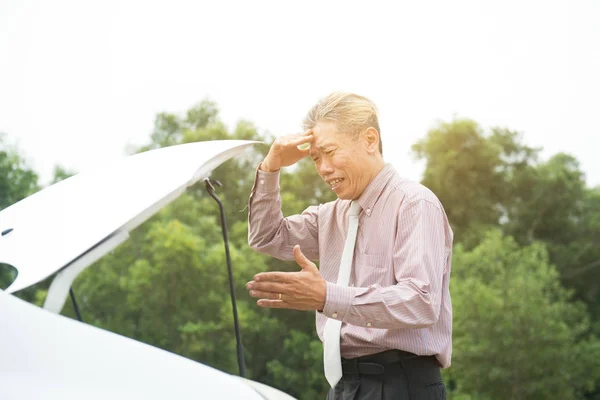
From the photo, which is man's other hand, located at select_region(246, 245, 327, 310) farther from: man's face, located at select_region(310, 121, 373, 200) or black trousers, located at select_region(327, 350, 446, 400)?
man's face, located at select_region(310, 121, 373, 200)

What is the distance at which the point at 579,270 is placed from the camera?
26953 mm

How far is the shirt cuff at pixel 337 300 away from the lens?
2295mm

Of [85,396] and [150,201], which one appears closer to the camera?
[85,396]

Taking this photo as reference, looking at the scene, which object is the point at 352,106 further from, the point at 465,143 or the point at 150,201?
the point at 465,143

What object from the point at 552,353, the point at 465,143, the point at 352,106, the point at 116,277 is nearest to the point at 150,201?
the point at 352,106

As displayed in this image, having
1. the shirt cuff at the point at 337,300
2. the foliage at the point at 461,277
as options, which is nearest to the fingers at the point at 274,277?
the shirt cuff at the point at 337,300

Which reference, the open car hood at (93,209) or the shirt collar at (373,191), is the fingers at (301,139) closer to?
the shirt collar at (373,191)

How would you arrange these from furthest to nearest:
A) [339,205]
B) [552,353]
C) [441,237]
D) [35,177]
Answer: [35,177]
[552,353]
[339,205]
[441,237]

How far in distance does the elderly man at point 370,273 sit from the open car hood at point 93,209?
398 millimetres

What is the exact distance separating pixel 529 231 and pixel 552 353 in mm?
5852

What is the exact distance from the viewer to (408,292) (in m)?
2.32

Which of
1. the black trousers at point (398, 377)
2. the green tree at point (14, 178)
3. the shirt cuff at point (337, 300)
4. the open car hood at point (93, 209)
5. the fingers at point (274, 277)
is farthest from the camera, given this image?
the green tree at point (14, 178)

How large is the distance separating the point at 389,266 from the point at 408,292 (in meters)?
0.27

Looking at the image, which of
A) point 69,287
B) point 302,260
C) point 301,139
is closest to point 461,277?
point 301,139
